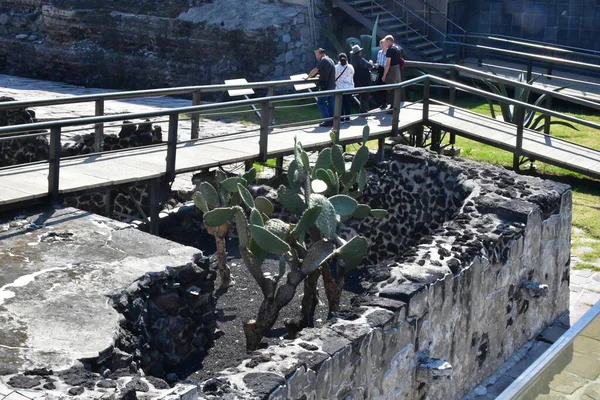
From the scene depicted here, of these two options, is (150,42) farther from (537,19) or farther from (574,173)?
(574,173)

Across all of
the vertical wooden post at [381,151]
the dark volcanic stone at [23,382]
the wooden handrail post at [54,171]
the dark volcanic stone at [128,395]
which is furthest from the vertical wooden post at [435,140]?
the dark volcanic stone at [128,395]

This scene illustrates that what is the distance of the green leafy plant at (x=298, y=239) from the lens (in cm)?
916

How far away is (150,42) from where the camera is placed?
2372 centimetres

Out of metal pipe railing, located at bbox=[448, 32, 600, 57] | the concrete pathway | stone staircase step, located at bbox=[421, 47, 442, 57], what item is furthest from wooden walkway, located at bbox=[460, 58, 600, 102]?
the concrete pathway

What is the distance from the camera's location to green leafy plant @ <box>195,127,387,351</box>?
9.16 metres

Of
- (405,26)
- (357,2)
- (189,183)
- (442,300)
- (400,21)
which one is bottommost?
(189,183)

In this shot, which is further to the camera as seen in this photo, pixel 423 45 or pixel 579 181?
pixel 423 45

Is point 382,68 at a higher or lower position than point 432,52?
higher

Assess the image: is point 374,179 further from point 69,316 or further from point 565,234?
point 69,316

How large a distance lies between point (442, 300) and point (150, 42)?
15827 millimetres

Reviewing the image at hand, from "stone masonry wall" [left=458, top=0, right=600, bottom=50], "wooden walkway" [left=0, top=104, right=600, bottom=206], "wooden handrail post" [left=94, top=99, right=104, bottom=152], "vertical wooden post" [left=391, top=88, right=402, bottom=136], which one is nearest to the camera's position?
"wooden walkway" [left=0, top=104, right=600, bottom=206]

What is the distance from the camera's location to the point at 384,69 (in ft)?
57.3

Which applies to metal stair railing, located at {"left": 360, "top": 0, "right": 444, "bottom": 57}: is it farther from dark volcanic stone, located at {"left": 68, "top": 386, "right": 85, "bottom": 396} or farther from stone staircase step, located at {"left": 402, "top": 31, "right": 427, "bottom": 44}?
dark volcanic stone, located at {"left": 68, "top": 386, "right": 85, "bottom": 396}

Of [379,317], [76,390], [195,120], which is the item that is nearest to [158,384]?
[76,390]
